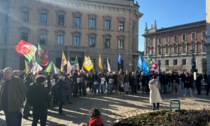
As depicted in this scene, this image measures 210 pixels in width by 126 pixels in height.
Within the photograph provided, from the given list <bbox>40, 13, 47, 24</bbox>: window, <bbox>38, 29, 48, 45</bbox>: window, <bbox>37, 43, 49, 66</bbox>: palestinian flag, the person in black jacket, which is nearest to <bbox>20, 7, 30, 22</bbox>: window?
<bbox>40, 13, 47, 24</bbox>: window

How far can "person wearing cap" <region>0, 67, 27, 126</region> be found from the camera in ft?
21.5

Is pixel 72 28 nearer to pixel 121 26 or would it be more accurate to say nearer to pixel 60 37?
pixel 60 37

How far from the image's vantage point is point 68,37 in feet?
140

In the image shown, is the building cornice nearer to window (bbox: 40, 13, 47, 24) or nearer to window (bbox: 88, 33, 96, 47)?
window (bbox: 88, 33, 96, 47)

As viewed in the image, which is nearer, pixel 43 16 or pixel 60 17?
pixel 43 16

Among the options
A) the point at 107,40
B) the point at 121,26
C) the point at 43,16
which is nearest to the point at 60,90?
the point at 43,16

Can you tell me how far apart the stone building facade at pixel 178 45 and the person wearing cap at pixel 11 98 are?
2465 inches

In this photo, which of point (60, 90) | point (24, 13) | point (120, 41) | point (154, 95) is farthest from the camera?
point (120, 41)

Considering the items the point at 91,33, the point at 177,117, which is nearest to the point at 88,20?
the point at 91,33

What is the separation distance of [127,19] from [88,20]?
775 centimetres

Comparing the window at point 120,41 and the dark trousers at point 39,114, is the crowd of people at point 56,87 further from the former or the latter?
the window at point 120,41

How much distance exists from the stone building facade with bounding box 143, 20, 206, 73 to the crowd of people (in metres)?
49.1

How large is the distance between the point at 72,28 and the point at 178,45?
40793mm

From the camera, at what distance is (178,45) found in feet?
237
